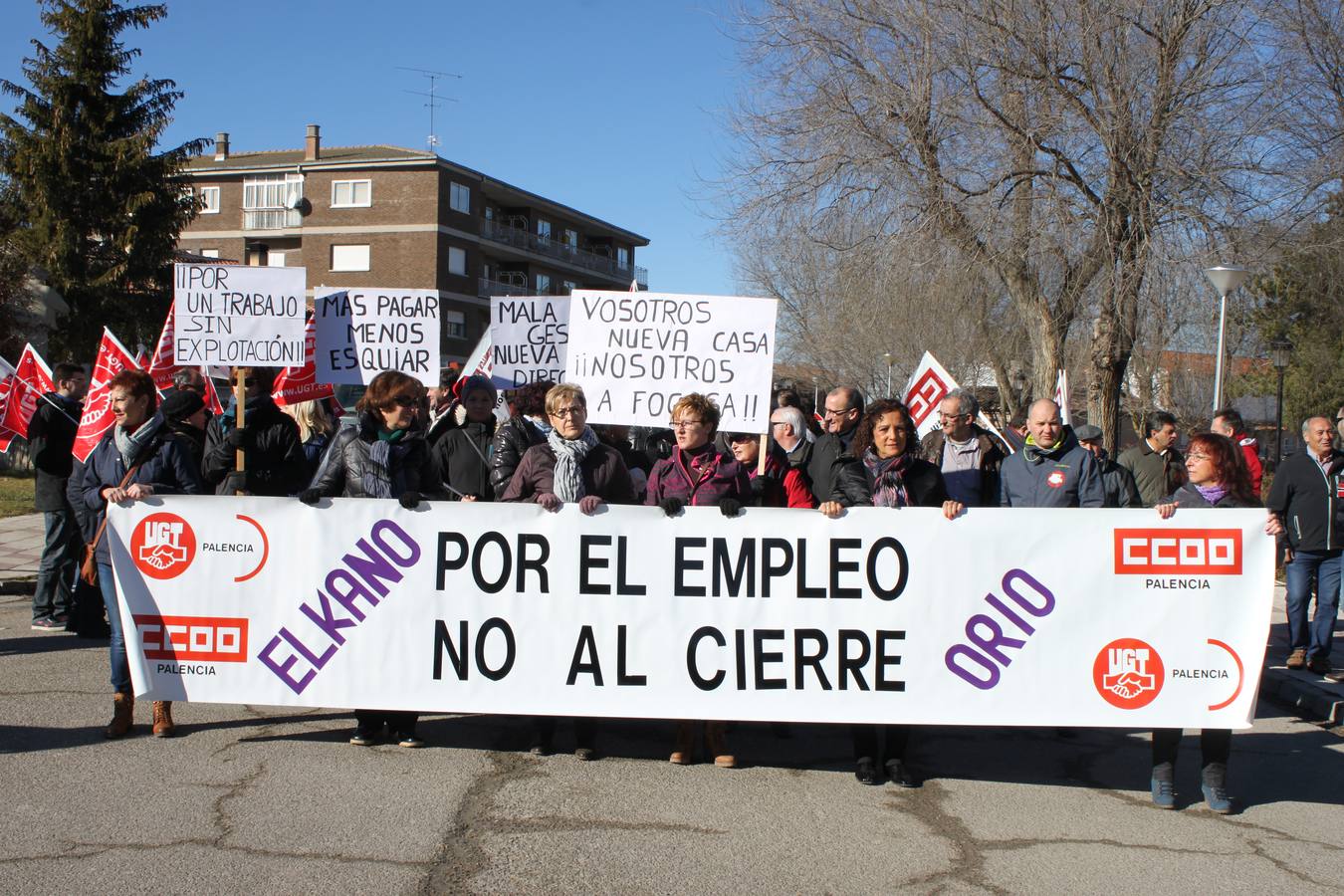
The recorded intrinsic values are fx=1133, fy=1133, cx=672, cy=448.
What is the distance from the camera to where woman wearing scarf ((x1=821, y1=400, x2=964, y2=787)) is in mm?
5680

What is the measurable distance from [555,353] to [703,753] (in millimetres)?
3873

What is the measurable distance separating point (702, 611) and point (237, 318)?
196 inches

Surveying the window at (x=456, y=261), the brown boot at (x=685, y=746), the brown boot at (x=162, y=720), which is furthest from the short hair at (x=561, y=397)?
the window at (x=456, y=261)

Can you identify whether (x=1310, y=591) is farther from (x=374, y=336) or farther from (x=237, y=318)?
(x=237, y=318)

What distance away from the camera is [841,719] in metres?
5.53

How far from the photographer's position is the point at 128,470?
6090 mm

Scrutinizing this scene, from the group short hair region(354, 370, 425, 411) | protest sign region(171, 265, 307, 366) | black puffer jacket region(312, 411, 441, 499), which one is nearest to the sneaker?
black puffer jacket region(312, 411, 441, 499)

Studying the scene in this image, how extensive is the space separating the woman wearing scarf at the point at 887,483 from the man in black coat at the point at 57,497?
20.8 ft

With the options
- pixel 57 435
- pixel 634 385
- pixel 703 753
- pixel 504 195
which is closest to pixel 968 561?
pixel 703 753

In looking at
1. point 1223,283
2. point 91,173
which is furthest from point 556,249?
point 1223,283

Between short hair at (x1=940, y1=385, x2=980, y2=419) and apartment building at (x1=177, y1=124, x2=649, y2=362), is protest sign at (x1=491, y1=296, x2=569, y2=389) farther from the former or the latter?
apartment building at (x1=177, y1=124, x2=649, y2=362)

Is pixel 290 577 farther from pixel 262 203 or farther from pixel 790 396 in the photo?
pixel 262 203

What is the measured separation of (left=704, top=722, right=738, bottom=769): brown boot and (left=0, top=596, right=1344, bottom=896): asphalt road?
74 millimetres

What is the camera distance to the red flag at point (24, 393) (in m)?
9.65
